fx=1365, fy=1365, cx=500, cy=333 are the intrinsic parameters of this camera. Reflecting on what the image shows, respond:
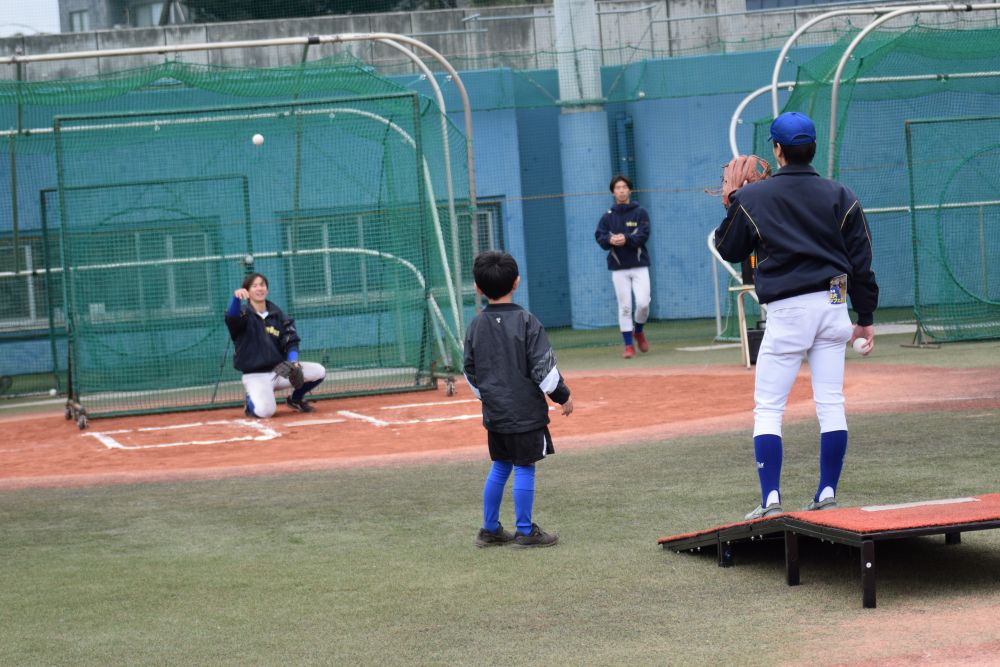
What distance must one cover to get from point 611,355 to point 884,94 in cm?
451

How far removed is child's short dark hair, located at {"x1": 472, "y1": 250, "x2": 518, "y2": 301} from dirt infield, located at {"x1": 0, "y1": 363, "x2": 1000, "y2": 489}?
3.00m

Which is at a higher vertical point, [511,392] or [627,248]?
[627,248]

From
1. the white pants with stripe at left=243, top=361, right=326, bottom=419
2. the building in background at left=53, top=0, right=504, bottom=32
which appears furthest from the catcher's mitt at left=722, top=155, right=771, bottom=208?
the building in background at left=53, top=0, right=504, bottom=32

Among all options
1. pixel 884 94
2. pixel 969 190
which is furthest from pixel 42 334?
pixel 969 190

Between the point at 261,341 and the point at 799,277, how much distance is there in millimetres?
7111

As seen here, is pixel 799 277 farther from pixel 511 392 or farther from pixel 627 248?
pixel 627 248

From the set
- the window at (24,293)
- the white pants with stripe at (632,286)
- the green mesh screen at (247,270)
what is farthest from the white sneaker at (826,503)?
the window at (24,293)

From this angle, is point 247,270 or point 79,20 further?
point 79,20

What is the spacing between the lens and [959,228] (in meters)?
17.6

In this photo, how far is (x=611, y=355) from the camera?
1706 centimetres

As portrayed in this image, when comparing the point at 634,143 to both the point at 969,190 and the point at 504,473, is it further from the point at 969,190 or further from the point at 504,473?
the point at 504,473

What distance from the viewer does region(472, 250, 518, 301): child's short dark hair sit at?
6.35 meters

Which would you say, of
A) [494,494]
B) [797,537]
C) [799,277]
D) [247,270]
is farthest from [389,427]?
[797,537]

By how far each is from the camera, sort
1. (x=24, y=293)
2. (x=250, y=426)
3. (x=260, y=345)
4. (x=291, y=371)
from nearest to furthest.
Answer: (x=250, y=426)
(x=291, y=371)
(x=260, y=345)
(x=24, y=293)
